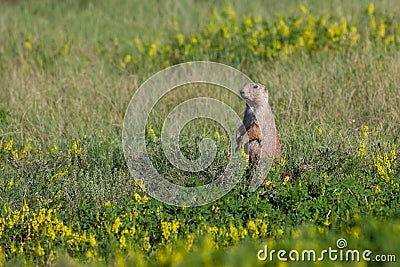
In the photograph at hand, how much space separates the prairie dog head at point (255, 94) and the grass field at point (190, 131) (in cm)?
48

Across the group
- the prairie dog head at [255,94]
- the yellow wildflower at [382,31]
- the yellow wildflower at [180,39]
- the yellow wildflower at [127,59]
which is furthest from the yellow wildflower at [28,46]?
the yellow wildflower at [382,31]

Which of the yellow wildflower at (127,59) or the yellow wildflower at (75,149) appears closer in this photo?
the yellow wildflower at (75,149)

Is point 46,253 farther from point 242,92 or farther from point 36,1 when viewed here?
point 36,1

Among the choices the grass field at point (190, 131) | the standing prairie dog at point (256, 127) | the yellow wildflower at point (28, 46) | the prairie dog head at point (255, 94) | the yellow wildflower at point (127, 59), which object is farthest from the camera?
A: the yellow wildflower at point (28, 46)

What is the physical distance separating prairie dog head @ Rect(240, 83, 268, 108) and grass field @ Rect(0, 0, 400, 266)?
0.48 m

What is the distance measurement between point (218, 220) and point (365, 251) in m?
1.30

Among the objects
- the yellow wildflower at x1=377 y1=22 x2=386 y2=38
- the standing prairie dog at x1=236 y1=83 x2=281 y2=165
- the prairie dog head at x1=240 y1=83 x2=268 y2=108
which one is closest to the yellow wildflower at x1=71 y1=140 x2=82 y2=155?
the standing prairie dog at x1=236 y1=83 x2=281 y2=165

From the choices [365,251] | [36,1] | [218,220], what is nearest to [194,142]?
[218,220]

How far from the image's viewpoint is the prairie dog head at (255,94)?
6.19 meters

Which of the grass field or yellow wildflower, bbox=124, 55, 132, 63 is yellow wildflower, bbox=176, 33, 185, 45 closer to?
the grass field

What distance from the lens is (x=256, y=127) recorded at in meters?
6.13

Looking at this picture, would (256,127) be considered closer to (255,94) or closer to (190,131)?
(255,94)

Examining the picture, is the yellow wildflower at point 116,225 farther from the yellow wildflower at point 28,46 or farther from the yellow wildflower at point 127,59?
the yellow wildflower at point 28,46

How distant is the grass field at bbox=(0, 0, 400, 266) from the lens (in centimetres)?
476
